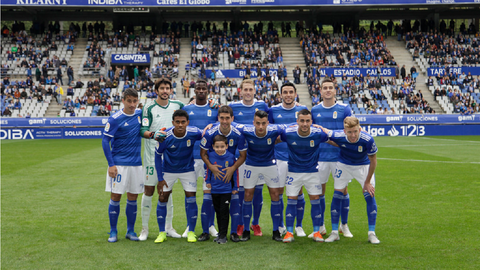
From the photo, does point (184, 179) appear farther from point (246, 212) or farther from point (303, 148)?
point (303, 148)

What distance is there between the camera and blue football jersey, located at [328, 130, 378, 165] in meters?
6.36

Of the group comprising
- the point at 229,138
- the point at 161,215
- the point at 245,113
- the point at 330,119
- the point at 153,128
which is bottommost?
the point at 161,215

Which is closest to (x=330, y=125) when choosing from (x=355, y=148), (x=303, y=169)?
(x=355, y=148)

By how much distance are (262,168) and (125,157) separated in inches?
83.0

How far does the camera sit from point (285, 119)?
23.8 feet

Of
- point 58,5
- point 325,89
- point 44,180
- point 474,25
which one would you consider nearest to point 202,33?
point 58,5

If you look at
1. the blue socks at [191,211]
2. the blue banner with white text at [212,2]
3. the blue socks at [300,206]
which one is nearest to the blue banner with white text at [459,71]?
the blue banner with white text at [212,2]

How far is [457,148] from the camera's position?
19.1 meters

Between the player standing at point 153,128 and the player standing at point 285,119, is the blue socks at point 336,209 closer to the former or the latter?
the player standing at point 285,119

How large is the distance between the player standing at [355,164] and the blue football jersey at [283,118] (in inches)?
35.1

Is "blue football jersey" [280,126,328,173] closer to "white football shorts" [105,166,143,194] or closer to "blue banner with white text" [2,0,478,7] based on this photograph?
"white football shorts" [105,166,143,194]

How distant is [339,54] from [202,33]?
13587 mm

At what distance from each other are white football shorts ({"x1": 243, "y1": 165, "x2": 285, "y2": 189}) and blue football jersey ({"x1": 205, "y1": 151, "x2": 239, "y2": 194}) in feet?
0.75

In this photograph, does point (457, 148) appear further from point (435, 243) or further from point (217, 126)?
point (217, 126)
